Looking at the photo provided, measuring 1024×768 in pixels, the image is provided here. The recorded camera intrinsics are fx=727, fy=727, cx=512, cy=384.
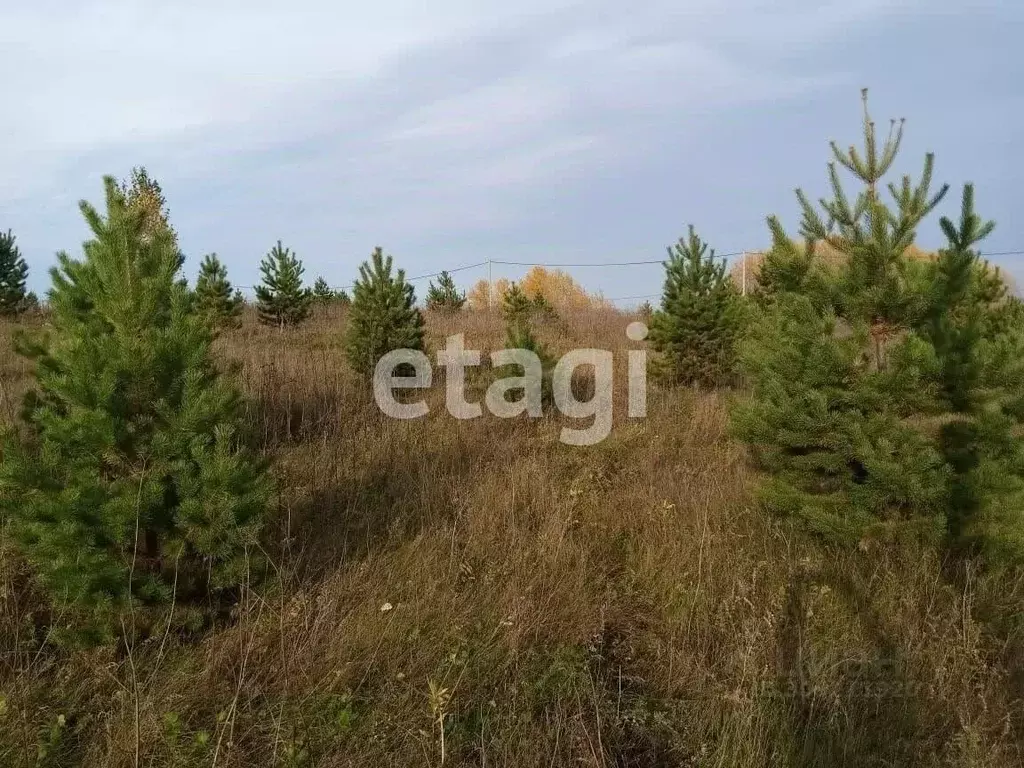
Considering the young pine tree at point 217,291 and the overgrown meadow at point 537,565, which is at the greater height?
the young pine tree at point 217,291

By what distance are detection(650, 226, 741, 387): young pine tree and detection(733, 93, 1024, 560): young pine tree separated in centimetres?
577

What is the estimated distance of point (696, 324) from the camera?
10.1 m

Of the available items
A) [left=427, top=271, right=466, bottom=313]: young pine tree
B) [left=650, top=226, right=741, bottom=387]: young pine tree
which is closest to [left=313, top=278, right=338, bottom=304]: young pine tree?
[left=427, top=271, right=466, bottom=313]: young pine tree

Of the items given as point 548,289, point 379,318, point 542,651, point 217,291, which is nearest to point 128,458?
point 542,651

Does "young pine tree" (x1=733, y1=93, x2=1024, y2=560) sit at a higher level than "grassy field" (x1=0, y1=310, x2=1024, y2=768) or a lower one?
higher

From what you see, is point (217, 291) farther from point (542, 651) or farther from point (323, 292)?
point (542, 651)

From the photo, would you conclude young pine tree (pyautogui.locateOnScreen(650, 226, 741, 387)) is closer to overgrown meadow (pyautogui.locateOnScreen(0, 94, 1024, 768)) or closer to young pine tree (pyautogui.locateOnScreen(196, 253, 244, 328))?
overgrown meadow (pyautogui.locateOnScreen(0, 94, 1024, 768))

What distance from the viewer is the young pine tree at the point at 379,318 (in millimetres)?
10086

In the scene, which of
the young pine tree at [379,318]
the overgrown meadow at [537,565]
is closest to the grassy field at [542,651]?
the overgrown meadow at [537,565]

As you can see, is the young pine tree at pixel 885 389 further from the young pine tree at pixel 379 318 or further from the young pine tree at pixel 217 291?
the young pine tree at pixel 217 291

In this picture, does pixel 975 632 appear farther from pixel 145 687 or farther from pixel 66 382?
pixel 66 382

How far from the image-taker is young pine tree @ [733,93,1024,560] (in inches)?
154

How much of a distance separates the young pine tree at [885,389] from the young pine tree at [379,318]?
659 centimetres

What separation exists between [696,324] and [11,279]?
13.4m
